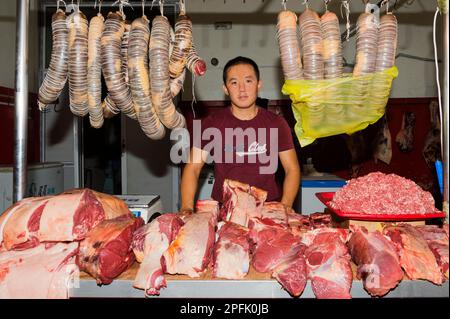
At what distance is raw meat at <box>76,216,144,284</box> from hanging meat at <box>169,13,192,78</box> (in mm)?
1025

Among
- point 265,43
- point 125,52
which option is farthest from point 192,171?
point 265,43

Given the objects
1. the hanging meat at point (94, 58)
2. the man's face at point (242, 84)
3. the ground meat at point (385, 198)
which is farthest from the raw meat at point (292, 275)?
the man's face at point (242, 84)

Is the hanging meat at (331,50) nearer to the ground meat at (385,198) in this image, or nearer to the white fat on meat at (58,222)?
the ground meat at (385,198)

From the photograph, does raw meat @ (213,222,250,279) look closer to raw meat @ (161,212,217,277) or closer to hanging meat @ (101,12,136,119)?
raw meat @ (161,212,217,277)

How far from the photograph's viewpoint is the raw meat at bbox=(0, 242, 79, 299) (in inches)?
66.0

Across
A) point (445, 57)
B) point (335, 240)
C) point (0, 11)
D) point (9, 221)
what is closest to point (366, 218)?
point (335, 240)

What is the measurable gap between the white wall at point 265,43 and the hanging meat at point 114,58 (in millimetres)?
4462

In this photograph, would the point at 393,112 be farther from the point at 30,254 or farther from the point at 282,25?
the point at 30,254

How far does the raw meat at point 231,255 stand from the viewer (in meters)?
1.67

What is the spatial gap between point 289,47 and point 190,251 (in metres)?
1.19

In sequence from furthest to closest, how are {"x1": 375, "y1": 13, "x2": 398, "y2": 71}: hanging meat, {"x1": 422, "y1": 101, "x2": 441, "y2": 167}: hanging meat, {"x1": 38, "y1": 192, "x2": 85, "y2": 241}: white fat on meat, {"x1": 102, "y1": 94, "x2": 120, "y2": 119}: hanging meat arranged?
{"x1": 422, "y1": 101, "x2": 441, "y2": 167}: hanging meat < {"x1": 102, "y1": 94, "x2": 120, "y2": 119}: hanging meat < {"x1": 375, "y1": 13, "x2": 398, "y2": 71}: hanging meat < {"x1": 38, "y1": 192, "x2": 85, "y2": 241}: white fat on meat

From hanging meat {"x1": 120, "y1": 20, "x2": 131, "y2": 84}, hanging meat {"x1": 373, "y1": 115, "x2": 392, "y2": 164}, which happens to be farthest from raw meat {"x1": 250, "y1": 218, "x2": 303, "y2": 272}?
hanging meat {"x1": 373, "y1": 115, "x2": 392, "y2": 164}

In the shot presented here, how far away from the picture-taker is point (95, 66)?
2.38 m

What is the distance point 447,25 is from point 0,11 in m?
6.13
